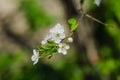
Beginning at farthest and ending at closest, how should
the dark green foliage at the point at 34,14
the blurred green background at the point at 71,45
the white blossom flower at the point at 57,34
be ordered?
1. the dark green foliage at the point at 34,14
2. the blurred green background at the point at 71,45
3. the white blossom flower at the point at 57,34

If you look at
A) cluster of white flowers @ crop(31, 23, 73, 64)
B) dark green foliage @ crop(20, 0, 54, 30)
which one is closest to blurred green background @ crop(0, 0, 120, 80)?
dark green foliage @ crop(20, 0, 54, 30)

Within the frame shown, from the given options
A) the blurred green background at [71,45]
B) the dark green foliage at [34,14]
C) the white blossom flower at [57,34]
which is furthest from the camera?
the dark green foliage at [34,14]

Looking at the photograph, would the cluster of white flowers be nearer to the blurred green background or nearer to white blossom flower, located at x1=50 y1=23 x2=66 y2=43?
white blossom flower, located at x1=50 y1=23 x2=66 y2=43

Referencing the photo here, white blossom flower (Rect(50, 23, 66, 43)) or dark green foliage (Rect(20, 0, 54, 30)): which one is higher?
dark green foliage (Rect(20, 0, 54, 30))

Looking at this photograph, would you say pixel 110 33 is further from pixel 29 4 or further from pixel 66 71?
pixel 29 4

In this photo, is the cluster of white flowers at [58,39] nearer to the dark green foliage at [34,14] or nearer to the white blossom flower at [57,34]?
the white blossom flower at [57,34]

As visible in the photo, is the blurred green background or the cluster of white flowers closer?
the cluster of white flowers

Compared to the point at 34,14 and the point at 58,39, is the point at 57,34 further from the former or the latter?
the point at 34,14

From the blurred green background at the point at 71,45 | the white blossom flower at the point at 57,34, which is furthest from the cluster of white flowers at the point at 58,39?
the blurred green background at the point at 71,45

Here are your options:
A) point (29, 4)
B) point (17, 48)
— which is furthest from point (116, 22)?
point (17, 48)

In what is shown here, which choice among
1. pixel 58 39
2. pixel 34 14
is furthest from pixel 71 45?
pixel 58 39
